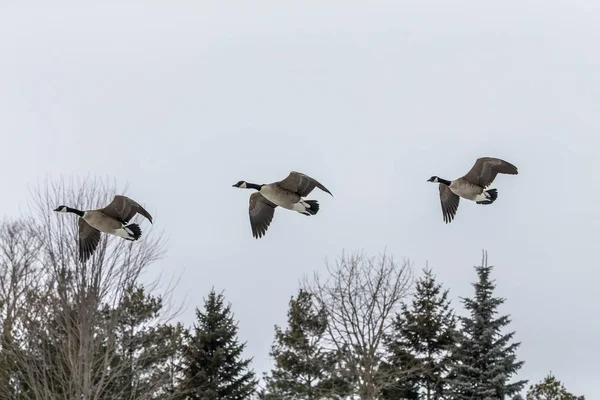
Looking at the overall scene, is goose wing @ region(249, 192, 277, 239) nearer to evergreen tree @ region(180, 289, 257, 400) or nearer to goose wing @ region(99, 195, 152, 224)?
goose wing @ region(99, 195, 152, 224)

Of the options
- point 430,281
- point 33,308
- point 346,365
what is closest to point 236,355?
point 346,365

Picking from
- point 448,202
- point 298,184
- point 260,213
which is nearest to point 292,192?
point 298,184

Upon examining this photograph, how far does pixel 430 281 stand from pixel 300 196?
17.5 m

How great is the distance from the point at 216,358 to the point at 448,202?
14.5 meters

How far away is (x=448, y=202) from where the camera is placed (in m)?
26.6

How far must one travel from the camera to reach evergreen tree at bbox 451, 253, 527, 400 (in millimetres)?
35281

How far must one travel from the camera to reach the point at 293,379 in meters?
40.2

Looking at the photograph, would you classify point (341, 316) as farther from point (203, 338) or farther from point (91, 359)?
point (91, 359)

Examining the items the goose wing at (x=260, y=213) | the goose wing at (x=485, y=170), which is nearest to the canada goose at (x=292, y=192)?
the goose wing at (x=260, y=213)

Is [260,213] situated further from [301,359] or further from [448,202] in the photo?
[301,359]

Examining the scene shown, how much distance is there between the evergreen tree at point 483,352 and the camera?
35281 millimetres

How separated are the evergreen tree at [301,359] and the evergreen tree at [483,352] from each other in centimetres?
464

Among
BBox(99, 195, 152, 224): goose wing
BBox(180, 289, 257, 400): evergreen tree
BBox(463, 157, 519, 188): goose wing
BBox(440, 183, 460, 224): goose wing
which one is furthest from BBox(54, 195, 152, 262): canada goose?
BBox(180, 289, 257, 400): evergreen tree

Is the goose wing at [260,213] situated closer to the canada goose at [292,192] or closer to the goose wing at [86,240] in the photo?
the canada goose at [292,192]
